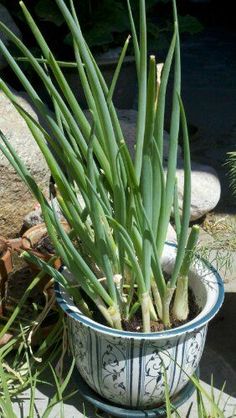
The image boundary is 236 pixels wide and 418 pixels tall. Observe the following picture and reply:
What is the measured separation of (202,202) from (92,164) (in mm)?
1415

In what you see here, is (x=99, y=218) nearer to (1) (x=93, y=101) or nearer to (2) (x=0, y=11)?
(1) (x=93, y=101)

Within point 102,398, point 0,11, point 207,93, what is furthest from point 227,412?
point 207,93

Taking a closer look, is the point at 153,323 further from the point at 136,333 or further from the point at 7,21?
the point at 7,21

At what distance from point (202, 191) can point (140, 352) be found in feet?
4.33

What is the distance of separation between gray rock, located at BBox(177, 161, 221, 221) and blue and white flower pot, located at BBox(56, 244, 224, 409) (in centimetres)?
101

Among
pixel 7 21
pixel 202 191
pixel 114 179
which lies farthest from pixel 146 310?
pixel 7 21

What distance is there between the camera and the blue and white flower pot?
161 centimetres

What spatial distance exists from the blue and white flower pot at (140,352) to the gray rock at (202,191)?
1.01m

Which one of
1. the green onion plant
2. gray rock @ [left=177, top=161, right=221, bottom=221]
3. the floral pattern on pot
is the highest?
the green onion plant

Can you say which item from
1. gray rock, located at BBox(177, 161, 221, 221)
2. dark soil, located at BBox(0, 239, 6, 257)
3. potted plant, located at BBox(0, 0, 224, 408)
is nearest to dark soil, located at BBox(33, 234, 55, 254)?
dark soil, located at BBox(0, 239, 6, 257)

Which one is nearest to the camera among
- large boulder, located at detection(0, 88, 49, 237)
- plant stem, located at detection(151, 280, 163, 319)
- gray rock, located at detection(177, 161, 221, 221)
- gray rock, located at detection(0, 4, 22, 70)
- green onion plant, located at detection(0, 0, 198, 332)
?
green onion plant, located at detection(0, 0, 198, 332)

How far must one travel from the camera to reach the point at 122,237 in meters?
1.52

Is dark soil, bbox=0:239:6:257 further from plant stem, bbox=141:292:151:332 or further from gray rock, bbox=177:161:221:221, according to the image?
gray rock, bbox=177:161:221:221

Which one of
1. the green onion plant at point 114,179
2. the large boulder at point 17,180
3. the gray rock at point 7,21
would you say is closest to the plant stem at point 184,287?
the green onion plant at point 114,179
